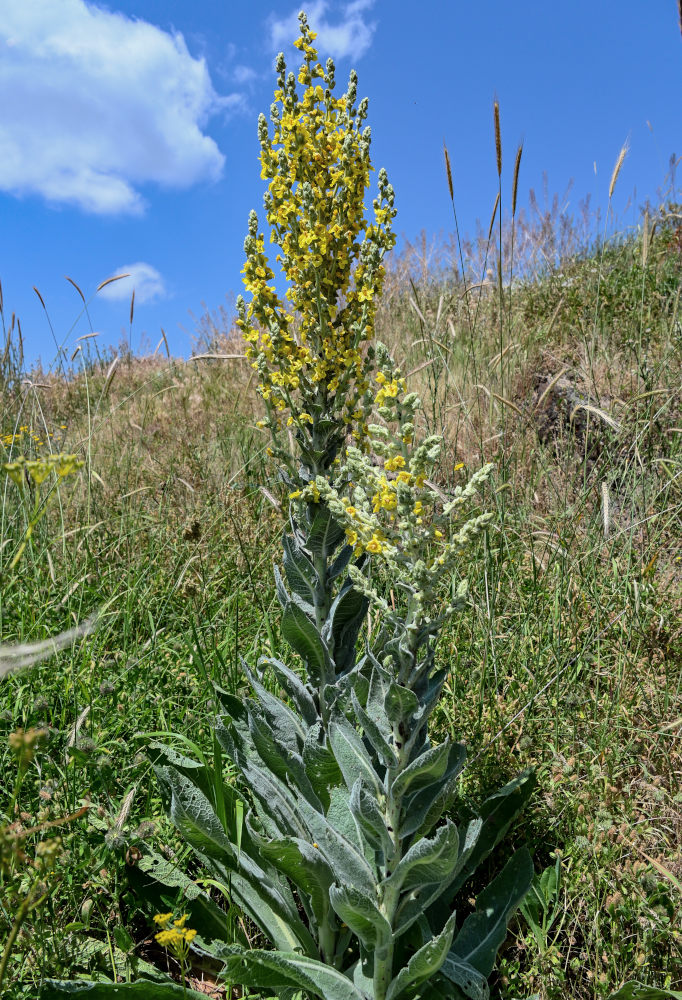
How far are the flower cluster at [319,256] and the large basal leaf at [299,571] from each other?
0.24 meters

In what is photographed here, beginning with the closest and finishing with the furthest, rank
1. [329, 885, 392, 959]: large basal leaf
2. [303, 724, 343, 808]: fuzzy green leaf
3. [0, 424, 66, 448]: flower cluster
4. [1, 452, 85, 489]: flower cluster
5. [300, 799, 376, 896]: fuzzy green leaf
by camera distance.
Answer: [1, 452, 85, 489]: flower cluster, [329, 885, 392, 959]: large basal leaf, [300, 799, 376, 896]: fuzzy green leaf, [303, 724, 343, 808]: fuzzy green leaf, [0, 424, 66, 448]: flower cluster

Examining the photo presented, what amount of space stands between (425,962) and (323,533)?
3.44ft

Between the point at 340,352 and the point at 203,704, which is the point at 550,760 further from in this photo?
the point at 340,352

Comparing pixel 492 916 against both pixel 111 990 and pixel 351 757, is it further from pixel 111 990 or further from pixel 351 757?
pixel 111 990

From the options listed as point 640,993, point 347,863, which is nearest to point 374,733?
point 347,863

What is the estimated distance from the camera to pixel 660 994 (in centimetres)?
170

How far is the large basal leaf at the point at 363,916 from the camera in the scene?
148 cm

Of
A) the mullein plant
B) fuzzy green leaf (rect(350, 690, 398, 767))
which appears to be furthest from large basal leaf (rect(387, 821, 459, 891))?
fuzzy green leaf (rect(350, 690, 398, 767))

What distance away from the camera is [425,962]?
1.51m

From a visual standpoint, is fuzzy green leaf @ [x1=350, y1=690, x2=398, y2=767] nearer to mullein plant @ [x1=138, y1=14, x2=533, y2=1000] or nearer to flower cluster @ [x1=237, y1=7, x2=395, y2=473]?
mullein plant @ [x1=138, y1=14, x2=533, y2=1000]

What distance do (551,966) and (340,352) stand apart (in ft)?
5.80

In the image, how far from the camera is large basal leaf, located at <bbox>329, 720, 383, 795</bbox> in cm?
160

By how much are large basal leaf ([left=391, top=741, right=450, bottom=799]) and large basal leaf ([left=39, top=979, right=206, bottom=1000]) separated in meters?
0.75

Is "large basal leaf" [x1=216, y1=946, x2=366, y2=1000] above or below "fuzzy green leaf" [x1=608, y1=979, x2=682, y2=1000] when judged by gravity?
above
